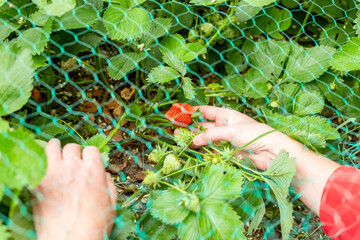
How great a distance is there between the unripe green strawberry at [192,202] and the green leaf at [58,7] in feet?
1.65

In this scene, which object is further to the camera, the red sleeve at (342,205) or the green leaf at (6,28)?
the green leaf at (6,28)

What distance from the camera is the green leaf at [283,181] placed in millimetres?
860

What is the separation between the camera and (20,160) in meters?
0.62

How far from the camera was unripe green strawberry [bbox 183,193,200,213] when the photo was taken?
764 millimetres

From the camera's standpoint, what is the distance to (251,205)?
954 millimetres

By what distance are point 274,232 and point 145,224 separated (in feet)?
1.73

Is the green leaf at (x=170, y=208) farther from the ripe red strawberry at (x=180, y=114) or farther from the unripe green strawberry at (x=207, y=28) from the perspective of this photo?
the unripe green strawberry at (x=207, y=28)

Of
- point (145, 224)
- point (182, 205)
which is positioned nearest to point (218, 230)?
point (182, 205)

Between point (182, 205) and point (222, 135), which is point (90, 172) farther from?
point (222, 135)

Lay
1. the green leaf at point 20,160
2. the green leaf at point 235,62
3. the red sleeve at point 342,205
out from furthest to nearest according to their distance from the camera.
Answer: the green leaf at point 235,62 < the red sleeve at point 342,205 < the green leaf at point 20,160

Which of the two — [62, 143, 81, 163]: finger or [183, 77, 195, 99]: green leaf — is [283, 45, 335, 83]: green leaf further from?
[62, 143, 81, 163]: finger

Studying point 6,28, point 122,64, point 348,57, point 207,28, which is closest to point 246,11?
point 207,28

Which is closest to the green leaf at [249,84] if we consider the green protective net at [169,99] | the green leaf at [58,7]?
the green protective net at [169,99]

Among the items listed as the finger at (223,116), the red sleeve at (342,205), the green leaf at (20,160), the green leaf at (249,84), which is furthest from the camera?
the green leaf at (249,84)
